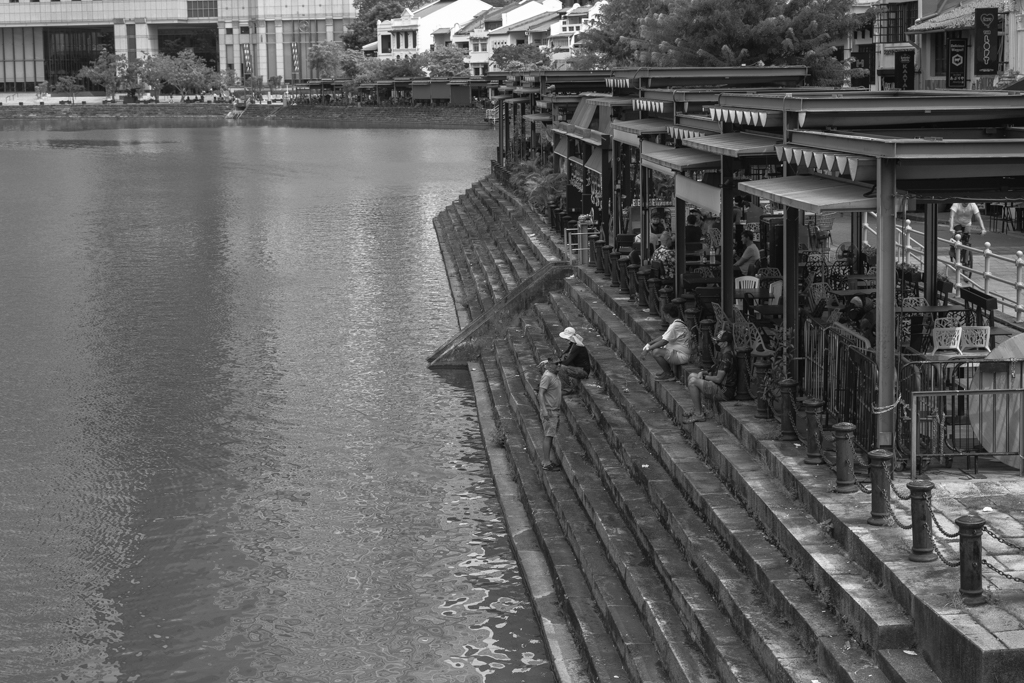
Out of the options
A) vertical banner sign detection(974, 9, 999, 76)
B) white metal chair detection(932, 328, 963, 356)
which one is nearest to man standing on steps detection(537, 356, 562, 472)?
white metal chair detection(932, 328, 963, 356)

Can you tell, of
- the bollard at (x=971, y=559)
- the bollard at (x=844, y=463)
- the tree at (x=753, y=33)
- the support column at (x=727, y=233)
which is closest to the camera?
the bollard at (x=971, y=559)

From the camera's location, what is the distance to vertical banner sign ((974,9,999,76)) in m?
37.1

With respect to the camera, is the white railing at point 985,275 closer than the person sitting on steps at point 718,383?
No

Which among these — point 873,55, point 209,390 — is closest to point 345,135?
point 873,55

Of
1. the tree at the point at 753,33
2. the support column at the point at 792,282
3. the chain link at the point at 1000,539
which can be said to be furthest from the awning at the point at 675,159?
the tree at the point at 753,33

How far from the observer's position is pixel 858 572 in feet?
31.1

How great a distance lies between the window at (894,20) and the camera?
179 feet

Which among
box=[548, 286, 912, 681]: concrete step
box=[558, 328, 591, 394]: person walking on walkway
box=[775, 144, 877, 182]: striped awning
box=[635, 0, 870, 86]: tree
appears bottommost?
box=[548, 286, 912, 681]: concrete step

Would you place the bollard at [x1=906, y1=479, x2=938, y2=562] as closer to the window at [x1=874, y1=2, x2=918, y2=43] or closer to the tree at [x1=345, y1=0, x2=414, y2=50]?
the window at [x1=874, y1=2, x2=918, y2=43]

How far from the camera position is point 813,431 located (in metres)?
11.4

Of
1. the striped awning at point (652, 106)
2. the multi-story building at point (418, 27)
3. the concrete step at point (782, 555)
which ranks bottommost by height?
the concrete step at point (782, 555)

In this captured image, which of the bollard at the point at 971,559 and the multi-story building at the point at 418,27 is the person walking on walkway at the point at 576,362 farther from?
the multi-story building at the point at 418,27

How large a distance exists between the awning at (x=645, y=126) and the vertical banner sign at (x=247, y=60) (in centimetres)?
15159

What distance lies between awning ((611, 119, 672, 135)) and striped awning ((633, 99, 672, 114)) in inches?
7.0
